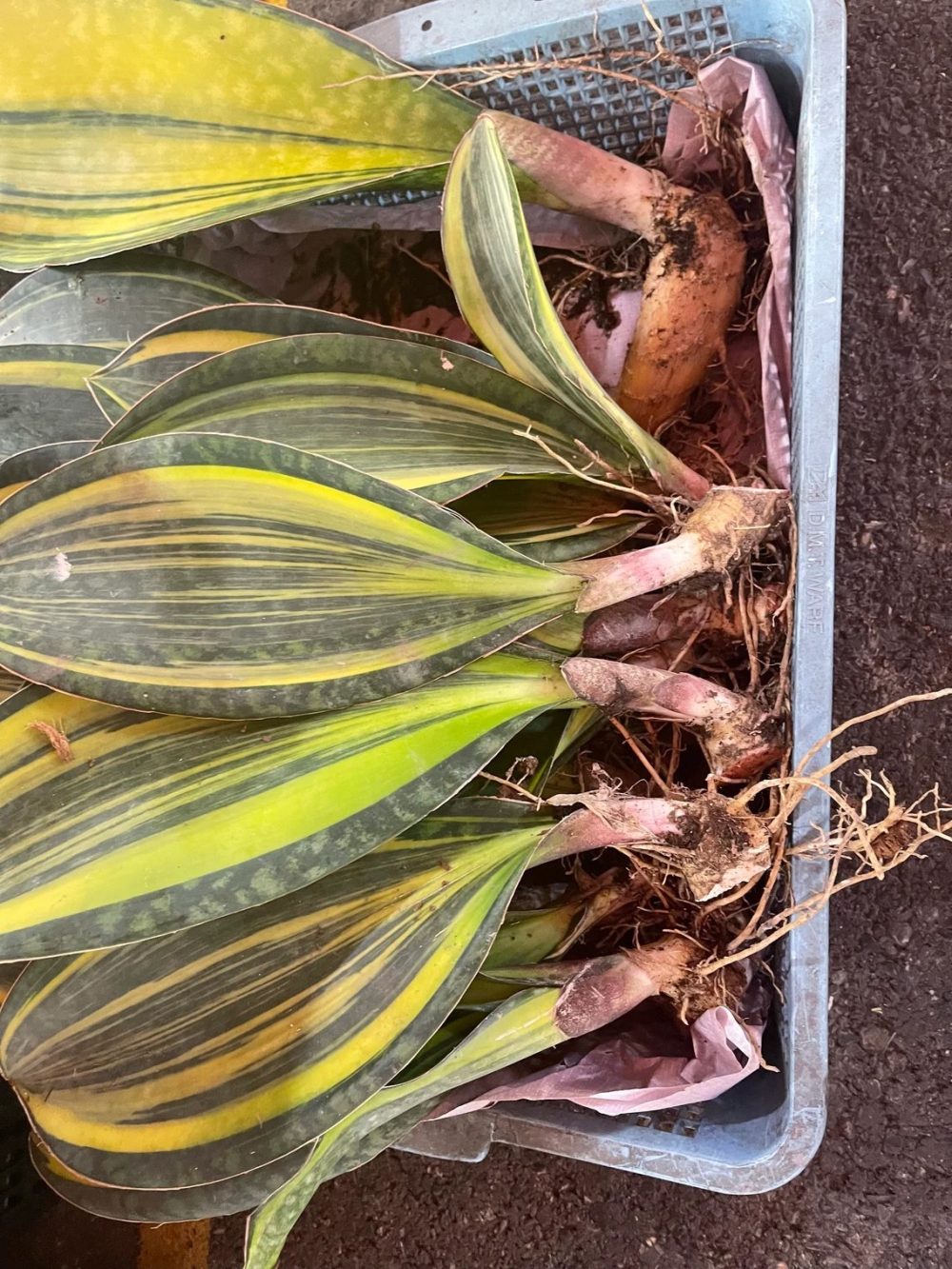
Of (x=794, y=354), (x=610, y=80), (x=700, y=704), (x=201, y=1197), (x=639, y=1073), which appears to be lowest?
(x=639, y=1073)

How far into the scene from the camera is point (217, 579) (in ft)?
1.93

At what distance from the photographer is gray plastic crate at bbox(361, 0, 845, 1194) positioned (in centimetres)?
68

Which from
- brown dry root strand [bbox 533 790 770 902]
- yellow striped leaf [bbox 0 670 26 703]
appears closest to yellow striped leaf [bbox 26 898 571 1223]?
brown dry root strand [bbox 533 790 770 902]

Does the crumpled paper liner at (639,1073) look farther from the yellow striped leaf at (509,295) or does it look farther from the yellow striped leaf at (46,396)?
the yellow striped leaf at (46,396)

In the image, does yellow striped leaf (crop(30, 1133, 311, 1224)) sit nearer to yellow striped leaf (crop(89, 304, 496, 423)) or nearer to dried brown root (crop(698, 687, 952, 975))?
dried brown root (crop(698, 687, 952, 975))

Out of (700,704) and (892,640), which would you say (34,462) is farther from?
(892,640)

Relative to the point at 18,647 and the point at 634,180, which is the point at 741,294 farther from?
the point at 18,647

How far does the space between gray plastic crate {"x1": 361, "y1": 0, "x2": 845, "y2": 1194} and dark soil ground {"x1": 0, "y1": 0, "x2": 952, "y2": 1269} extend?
38 centimetres

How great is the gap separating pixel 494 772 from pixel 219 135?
561 millimetres

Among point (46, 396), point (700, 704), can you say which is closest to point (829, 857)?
point (700, 704)

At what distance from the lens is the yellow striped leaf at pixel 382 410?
26.0 inches

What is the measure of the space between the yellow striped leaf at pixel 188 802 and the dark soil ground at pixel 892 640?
0.64 meters

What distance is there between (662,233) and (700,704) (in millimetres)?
419

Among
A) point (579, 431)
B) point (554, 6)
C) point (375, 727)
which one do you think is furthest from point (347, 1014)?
point (554, 6)
